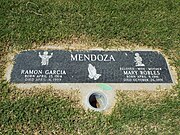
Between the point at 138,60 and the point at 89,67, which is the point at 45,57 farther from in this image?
the point at 138,60

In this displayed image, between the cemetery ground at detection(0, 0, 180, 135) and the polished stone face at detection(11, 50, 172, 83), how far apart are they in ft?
0.55

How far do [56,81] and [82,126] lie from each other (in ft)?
2.66

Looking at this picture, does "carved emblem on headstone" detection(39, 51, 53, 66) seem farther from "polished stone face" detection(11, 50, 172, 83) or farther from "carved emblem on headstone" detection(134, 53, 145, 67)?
"carved emblem on headstone" detection(134, 53, 145, 67)

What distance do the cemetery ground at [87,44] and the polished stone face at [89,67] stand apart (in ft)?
0.55

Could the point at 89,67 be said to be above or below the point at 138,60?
below

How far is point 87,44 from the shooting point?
5496 mm

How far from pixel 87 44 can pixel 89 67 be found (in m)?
0.50

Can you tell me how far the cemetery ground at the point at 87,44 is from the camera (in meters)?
4.46

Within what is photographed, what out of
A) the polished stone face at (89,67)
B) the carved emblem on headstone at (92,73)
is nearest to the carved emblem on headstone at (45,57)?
the polished stone face at (89,67)

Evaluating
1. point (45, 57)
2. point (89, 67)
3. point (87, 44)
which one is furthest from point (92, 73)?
point (45, 57)

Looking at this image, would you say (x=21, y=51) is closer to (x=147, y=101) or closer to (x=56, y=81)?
(x=56, y=81)

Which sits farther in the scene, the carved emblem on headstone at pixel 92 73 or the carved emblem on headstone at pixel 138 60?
the carved emblem on headstone at pixel 138 60

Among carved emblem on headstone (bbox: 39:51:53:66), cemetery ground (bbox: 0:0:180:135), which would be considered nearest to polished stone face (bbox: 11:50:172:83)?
carved emblem on headstone (bbox: 39:51:53:66)

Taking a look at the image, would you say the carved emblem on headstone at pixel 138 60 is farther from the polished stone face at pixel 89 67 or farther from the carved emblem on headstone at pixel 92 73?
the carved emblem on headstone at pixel 92 73
